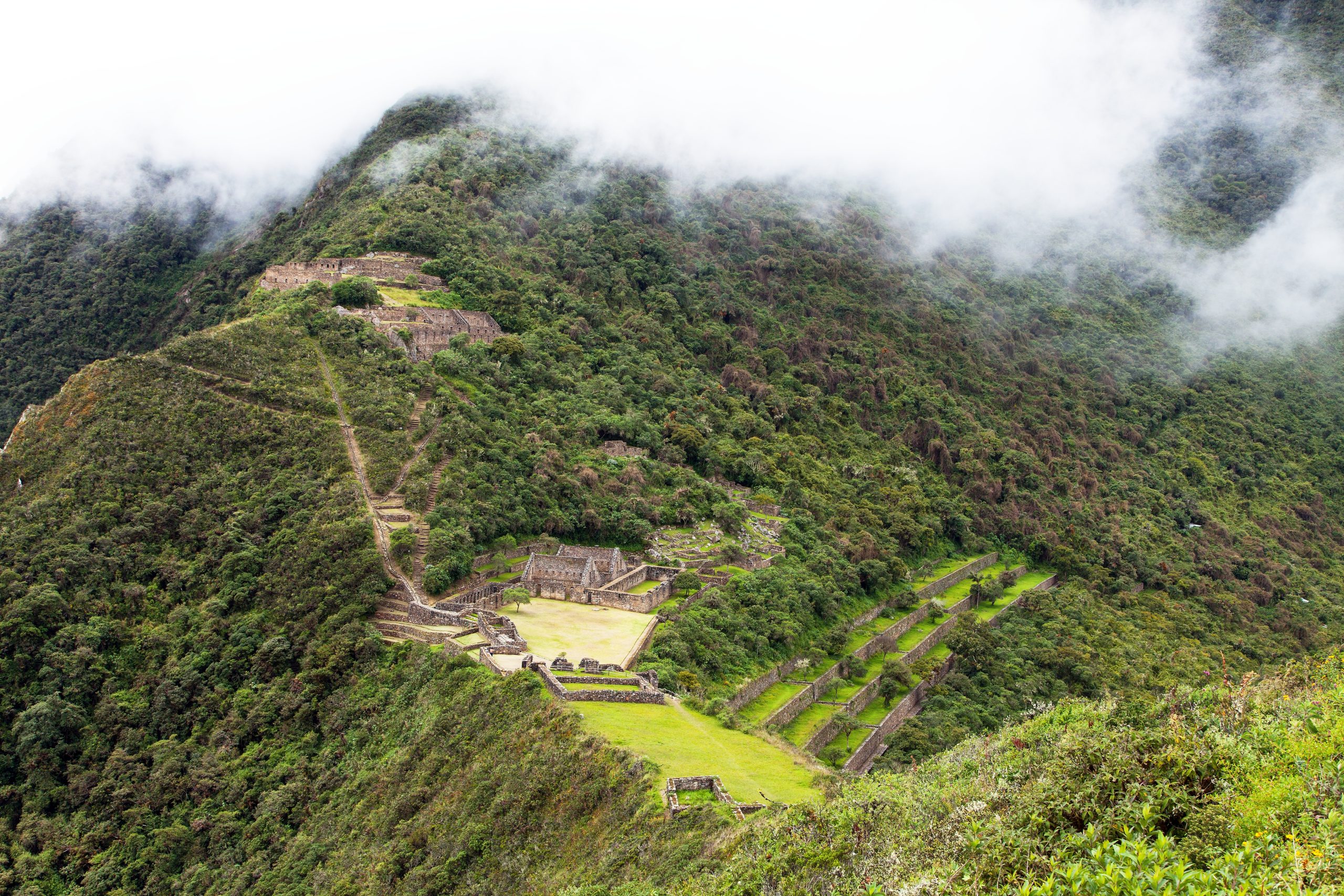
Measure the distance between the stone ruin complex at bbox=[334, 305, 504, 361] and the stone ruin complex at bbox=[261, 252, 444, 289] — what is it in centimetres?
529

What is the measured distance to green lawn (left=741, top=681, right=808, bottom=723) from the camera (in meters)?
36.9

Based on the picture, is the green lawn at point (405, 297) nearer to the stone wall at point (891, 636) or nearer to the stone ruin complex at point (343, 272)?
the stone ruin complex at point (343, 272)

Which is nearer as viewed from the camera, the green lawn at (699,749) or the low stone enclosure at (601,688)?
the green lawn at (699,749)

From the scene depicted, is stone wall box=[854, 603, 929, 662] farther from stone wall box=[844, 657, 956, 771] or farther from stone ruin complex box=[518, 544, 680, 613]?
stone ruin complex box=[518, 544, 680, 613]

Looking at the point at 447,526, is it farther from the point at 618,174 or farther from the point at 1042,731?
the point at 618,174

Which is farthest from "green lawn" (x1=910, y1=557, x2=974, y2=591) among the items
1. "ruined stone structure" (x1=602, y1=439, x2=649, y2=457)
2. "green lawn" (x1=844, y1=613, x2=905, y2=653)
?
"ruined stone structure" (x1=602, y1=439, x2=649, y2=457)

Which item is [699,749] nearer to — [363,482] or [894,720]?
[894,720]

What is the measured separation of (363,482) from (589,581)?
1104cm

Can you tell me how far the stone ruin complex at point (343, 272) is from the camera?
63656 millimetres

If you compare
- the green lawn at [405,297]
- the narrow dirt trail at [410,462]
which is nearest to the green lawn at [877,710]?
the narrow dirt trail at [410,462]

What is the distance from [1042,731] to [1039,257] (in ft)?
381

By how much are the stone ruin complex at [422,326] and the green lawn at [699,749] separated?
3202 centimetres

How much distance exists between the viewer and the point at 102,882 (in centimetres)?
3098

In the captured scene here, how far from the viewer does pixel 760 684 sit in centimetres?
3975
